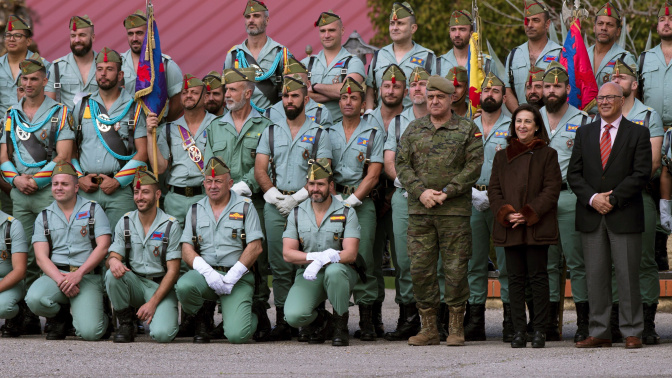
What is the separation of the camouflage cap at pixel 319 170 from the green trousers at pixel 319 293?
0.72 meters

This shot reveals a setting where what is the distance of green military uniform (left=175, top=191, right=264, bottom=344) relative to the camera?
908 centimetres

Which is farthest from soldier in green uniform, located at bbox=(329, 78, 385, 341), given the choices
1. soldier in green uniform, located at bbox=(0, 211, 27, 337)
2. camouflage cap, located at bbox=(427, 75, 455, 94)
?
soldier in green uniform, located at bbox=(0, 211, 27, 337)

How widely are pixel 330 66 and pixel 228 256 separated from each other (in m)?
2.30

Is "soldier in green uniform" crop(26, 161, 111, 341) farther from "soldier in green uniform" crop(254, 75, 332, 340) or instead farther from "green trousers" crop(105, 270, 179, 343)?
"soldier in green uniform" crop(254, 75, 332, 340)

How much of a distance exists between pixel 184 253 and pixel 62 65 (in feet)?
7.92

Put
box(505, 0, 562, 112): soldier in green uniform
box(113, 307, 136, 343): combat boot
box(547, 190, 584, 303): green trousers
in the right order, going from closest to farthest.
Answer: box(547, 190, 584, 303): green trousers, box(113, 307, 136, 343): combat boot, box(505, 0, 562, 112): soldier in green uniform

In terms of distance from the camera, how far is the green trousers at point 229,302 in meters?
9.02

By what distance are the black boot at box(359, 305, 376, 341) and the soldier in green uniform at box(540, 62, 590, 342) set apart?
4.77ft

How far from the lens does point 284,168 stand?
9.57 metres

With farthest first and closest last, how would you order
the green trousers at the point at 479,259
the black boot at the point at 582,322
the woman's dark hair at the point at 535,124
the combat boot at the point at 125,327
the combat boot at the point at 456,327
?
the green trousers at the point at 479,259
the combat boot at the point at 125,327
the black boot at the point at 582,322
the combat boot at the point at 456,327
the woman's dark hair at the point at 535,124

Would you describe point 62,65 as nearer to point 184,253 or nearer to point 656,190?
point 184,253

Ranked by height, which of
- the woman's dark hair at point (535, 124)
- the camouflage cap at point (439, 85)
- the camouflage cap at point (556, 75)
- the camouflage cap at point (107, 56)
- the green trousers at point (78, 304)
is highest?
the camouflage cap at point (107, 56)

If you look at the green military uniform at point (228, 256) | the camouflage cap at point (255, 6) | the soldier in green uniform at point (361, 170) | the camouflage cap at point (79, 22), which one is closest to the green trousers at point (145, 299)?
the green military uniform at point (228, 256)

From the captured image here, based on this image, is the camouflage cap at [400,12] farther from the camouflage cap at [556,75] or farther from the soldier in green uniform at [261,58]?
the camouflage cap at [556,75]
